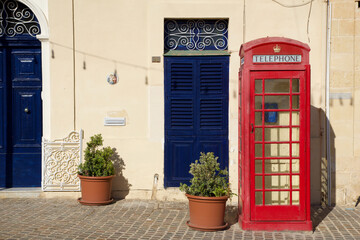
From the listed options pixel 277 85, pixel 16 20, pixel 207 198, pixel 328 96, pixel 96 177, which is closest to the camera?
pixel 207 198

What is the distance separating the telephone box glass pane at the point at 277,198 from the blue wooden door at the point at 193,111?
2.06m

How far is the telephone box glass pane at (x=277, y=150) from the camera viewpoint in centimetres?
790

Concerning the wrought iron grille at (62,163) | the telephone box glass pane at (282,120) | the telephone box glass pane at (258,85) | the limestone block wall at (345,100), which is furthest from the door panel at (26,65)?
the limestone block wall at (345,100)

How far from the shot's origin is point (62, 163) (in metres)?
9.90

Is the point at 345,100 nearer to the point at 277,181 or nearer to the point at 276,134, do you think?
the point at 276,134

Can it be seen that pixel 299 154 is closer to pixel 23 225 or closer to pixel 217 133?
pixel 217 133

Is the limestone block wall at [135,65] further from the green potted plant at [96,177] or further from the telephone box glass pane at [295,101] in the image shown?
the telephone box glass pane at [295,101]

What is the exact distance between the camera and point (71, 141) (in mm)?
9914

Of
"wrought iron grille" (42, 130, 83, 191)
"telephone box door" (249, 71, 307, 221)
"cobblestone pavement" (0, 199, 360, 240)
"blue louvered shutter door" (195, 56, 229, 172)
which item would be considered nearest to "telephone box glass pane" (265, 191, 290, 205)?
"telephone box door" (249, 71, 307, 221)

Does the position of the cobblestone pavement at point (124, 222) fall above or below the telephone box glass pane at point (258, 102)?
below

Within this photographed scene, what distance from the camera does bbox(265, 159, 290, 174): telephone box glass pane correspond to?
25.9 ft

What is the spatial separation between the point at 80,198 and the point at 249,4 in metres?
4.68

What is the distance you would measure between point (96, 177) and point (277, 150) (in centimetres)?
319

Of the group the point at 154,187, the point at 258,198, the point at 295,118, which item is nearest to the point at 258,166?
the point at 258,198
